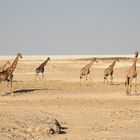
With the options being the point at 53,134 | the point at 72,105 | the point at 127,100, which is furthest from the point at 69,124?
the point at 127,100

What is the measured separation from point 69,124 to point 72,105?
17.9 feet

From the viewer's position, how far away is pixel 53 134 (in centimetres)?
1534

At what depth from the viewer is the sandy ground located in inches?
600

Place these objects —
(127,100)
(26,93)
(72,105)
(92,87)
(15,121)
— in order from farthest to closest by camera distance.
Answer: (92,87) < (26,93) < (127,100) < (72,105) < (15,121)

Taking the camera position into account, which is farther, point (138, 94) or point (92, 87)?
point (92, 87)

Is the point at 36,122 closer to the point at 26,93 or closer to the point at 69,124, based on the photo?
the point at 69,124

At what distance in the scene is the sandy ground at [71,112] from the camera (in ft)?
50.0

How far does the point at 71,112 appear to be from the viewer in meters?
21.1

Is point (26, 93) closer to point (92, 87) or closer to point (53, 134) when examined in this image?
point (92, 87)

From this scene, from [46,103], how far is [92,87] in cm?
774

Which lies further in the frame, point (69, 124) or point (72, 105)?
point (72, 105)

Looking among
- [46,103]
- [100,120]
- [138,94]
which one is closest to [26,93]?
[46,103]

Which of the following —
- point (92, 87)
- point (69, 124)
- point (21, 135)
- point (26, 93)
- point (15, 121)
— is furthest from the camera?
point (92, 87)

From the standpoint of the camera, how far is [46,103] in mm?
24016
